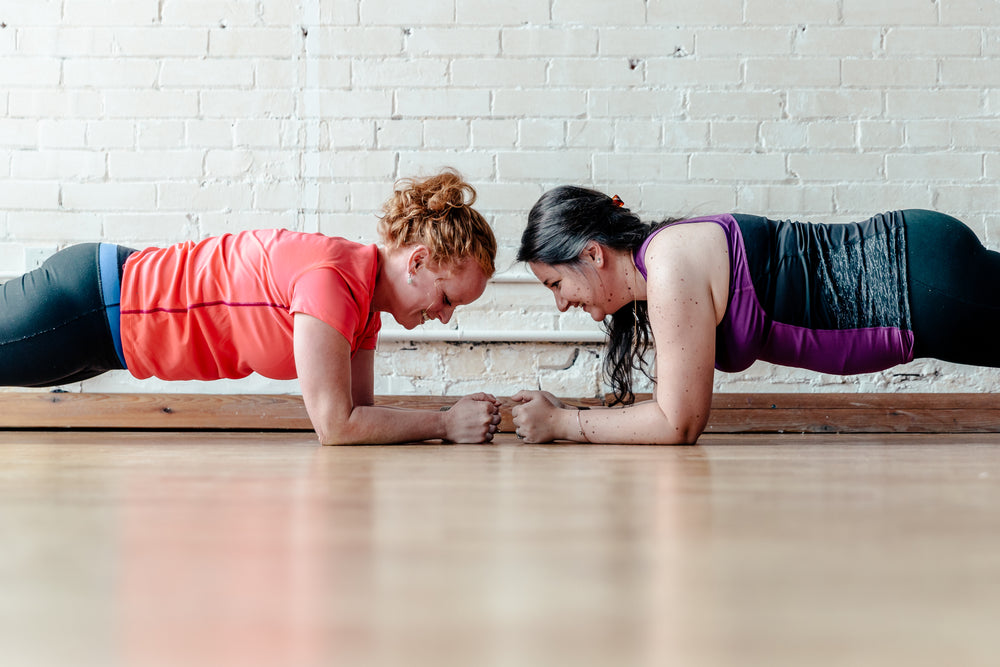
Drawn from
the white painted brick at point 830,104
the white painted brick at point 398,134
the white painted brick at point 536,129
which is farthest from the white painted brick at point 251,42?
the white painted brick at point 830,104

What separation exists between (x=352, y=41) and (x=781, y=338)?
1.52 m

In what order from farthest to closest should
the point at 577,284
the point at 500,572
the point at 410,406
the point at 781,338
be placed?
the point at 410,406
the point at 577,284
the point at 781,338
the point at 500,572

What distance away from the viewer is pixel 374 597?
1.12ft

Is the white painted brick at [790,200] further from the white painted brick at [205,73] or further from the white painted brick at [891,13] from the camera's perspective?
the white painted brick at [205,73]

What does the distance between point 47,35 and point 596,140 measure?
164 cm

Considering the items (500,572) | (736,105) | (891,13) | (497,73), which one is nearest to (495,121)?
(497,73)

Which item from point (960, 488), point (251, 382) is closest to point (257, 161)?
point (251, 382)

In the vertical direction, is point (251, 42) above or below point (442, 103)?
above

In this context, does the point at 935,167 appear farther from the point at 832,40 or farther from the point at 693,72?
the point at 693,72

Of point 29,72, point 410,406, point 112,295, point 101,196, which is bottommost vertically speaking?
point 410,406

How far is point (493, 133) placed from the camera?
233 centimetres

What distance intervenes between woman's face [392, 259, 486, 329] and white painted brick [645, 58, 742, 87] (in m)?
1.05

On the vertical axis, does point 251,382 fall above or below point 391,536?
below

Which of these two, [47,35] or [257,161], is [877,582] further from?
[47,35]
